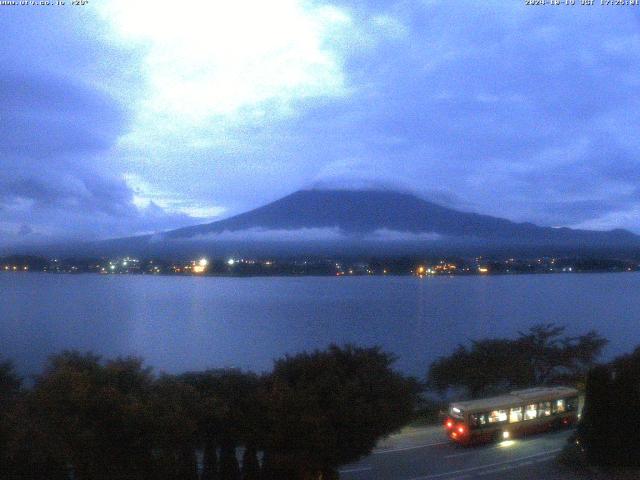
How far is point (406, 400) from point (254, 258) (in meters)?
53.2

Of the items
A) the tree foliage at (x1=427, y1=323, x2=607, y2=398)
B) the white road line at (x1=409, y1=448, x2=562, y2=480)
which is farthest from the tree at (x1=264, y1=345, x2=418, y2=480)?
the tree foliage at (x1=427, y1=323, x2=607, y2=398)

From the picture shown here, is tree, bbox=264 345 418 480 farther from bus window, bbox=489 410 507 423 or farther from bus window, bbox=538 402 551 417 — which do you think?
bus window, bbox=538 402 551 417

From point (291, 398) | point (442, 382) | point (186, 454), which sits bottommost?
point (442, 382)

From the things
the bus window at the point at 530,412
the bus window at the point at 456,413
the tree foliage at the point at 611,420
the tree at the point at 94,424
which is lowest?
the bus window at the point at 530,412

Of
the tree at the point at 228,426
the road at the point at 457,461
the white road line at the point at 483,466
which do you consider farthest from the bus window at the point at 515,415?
the tree at the point at 228,426

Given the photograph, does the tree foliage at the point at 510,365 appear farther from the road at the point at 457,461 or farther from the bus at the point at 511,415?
the road at the point at 457,461

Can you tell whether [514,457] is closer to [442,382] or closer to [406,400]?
[406,400]

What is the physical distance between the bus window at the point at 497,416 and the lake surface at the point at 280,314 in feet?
43.4

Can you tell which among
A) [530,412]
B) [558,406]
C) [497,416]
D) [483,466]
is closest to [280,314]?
[558,406]

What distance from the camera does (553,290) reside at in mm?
57375

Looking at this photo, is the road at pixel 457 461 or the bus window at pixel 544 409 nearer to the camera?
the road at pixel 457 461

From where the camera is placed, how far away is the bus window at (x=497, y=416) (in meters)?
12.8

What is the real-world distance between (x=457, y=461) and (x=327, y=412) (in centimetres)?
390

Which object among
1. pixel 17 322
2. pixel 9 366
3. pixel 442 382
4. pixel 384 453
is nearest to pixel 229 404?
pixel 384 453
